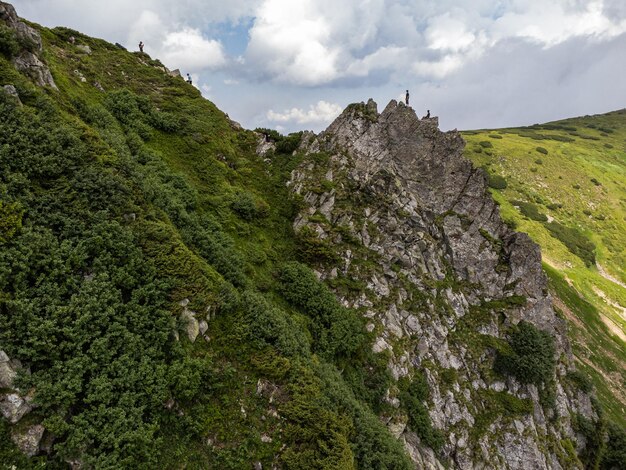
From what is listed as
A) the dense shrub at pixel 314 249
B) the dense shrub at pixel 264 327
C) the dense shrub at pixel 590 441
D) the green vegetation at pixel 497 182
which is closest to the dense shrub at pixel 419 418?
the dense shrub at pixel 314 249

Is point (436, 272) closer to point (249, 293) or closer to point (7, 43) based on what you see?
point (249, 293)

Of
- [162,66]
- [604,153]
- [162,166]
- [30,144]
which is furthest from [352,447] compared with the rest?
[604,153]

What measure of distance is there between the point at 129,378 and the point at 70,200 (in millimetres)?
8749

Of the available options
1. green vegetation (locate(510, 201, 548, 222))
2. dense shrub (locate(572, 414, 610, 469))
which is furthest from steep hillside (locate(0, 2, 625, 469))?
green vegetation (locate(510, 201, 548, 222))

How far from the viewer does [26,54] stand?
877 inches

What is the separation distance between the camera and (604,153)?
144250mm

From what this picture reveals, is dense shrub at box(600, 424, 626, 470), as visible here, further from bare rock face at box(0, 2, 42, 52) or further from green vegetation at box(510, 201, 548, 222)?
bare rock face at box(0, 2, 42, 52)

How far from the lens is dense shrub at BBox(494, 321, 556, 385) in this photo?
34625 millimetres

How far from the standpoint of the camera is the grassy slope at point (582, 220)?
62500mm

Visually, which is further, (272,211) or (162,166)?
(272,211)

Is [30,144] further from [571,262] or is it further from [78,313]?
[571,262]

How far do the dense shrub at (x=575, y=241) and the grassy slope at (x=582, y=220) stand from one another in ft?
4.87

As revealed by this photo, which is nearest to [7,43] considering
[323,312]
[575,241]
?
[323,312]

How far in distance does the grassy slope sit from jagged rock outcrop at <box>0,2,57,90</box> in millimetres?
76128
